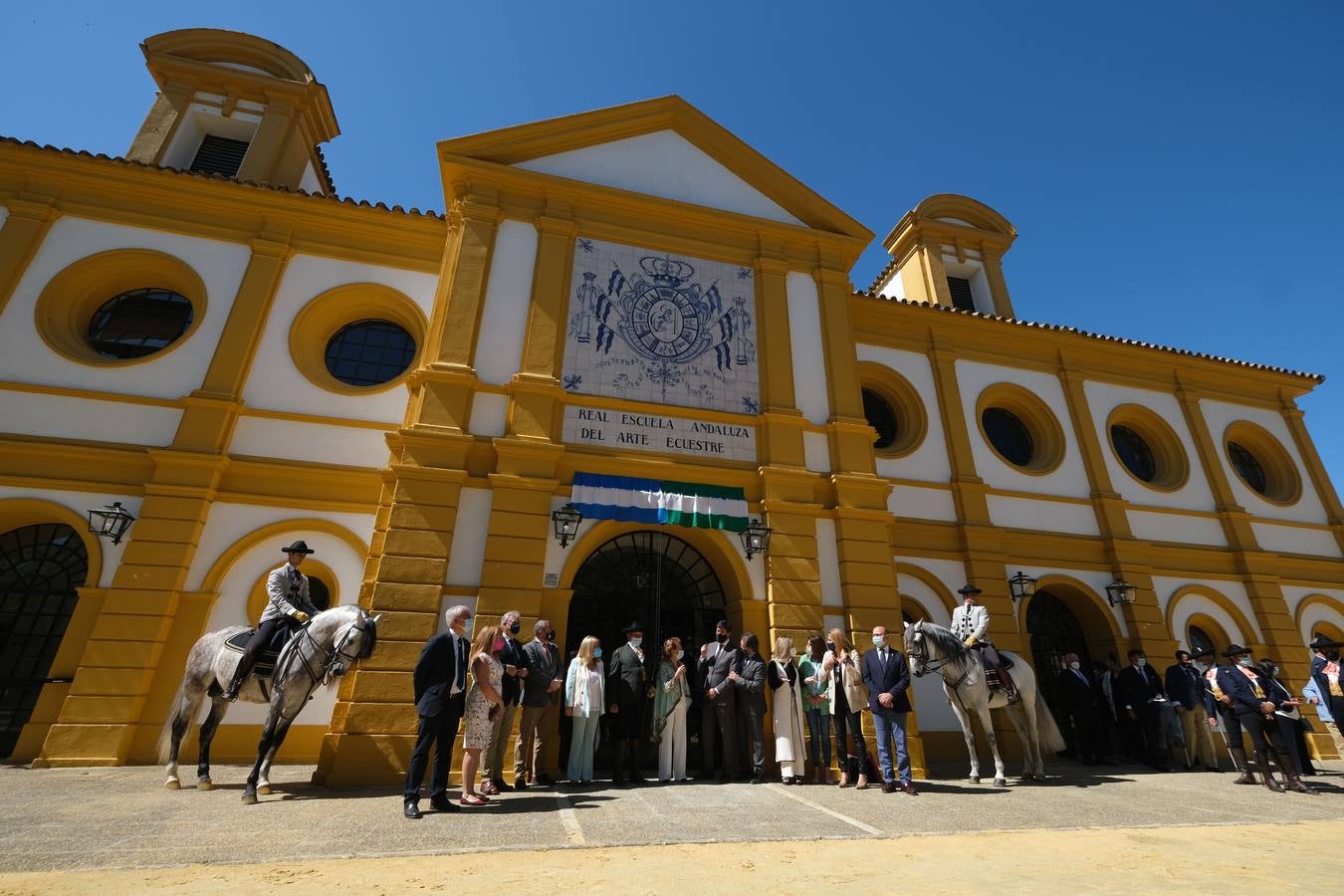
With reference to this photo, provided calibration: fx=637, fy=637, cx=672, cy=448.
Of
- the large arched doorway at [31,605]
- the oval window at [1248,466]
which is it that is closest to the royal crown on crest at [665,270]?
the large arched doorway at [31,605]

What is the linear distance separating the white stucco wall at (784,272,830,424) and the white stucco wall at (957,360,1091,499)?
16.0 ft

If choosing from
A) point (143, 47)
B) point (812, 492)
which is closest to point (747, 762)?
point (812, 492)

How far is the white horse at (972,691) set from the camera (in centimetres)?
822

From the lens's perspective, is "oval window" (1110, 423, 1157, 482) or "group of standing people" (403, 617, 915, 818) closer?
"group of standing people" (403, 617, 915, 818)

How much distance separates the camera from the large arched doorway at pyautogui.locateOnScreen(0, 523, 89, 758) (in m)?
9.55

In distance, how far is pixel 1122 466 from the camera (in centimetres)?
1566

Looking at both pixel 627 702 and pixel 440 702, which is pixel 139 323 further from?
pixel 627 702

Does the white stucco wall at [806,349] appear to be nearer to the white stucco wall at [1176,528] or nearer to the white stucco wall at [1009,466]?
the white stucco wall at [1009,466]

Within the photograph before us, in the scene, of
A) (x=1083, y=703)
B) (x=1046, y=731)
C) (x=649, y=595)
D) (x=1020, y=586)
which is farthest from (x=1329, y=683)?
(x=649, y=595)

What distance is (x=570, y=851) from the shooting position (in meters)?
4.64

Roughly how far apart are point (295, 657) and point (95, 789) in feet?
8.26

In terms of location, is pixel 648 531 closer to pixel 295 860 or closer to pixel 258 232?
pixel 295 860

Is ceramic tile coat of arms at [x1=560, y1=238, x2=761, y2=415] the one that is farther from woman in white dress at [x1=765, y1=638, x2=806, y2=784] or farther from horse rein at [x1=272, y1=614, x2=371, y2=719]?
horse rein at [x1=272, y1=614, x2=371, y2=719]

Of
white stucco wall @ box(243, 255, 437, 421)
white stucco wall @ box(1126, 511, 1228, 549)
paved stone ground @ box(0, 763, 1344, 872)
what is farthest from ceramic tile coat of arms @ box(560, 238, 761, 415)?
white stucco wall @ box(1126, 511, 1228, 549)
